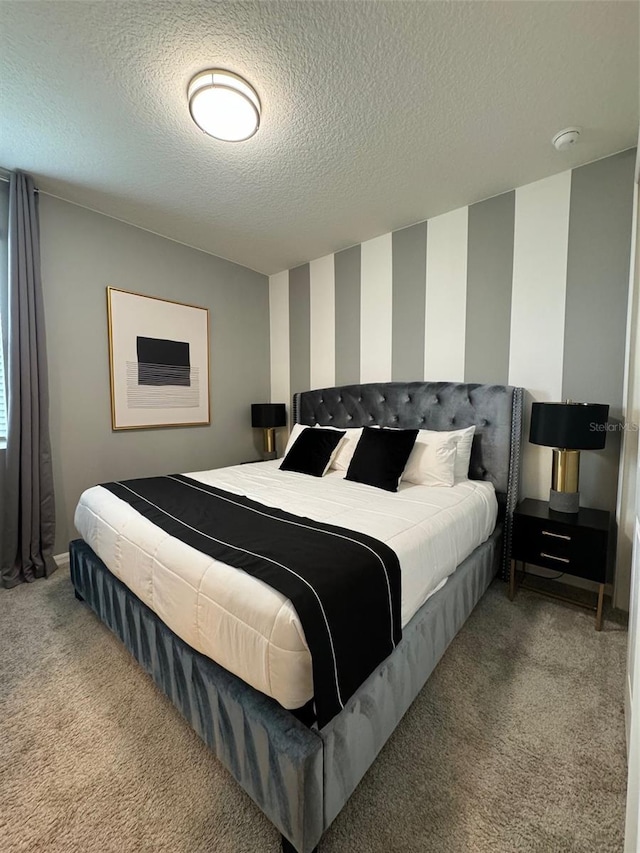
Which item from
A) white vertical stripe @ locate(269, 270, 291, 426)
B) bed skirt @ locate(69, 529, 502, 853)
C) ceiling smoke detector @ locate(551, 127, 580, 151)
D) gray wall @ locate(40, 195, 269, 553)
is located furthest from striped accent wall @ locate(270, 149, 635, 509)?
bed skirt @ locate(69, 529, 502, 853)

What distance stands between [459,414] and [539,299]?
94 cm

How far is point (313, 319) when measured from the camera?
3688 mm

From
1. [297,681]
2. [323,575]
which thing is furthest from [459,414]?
[297,681]

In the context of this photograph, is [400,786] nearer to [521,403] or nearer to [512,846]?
[512,846]

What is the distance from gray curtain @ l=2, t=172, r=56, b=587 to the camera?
2281mm

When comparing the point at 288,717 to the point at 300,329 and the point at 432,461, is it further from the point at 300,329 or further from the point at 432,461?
the point at 300,329

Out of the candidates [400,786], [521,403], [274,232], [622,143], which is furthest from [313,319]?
[400,786]

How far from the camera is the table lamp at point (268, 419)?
12.3 feet

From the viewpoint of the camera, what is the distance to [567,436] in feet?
6.33

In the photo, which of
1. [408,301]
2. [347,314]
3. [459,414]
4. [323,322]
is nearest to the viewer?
[459,414]

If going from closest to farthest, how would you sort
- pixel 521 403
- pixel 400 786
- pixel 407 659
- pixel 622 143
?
pixel 400 786, pixel 407 659, pixel 622 143, pixel 521 403

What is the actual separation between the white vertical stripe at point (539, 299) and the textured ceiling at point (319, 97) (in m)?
0.17

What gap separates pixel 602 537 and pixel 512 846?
4.79 feet

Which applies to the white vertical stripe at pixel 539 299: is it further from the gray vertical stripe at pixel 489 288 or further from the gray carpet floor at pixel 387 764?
the gray carpet floor at pixel 387 764
